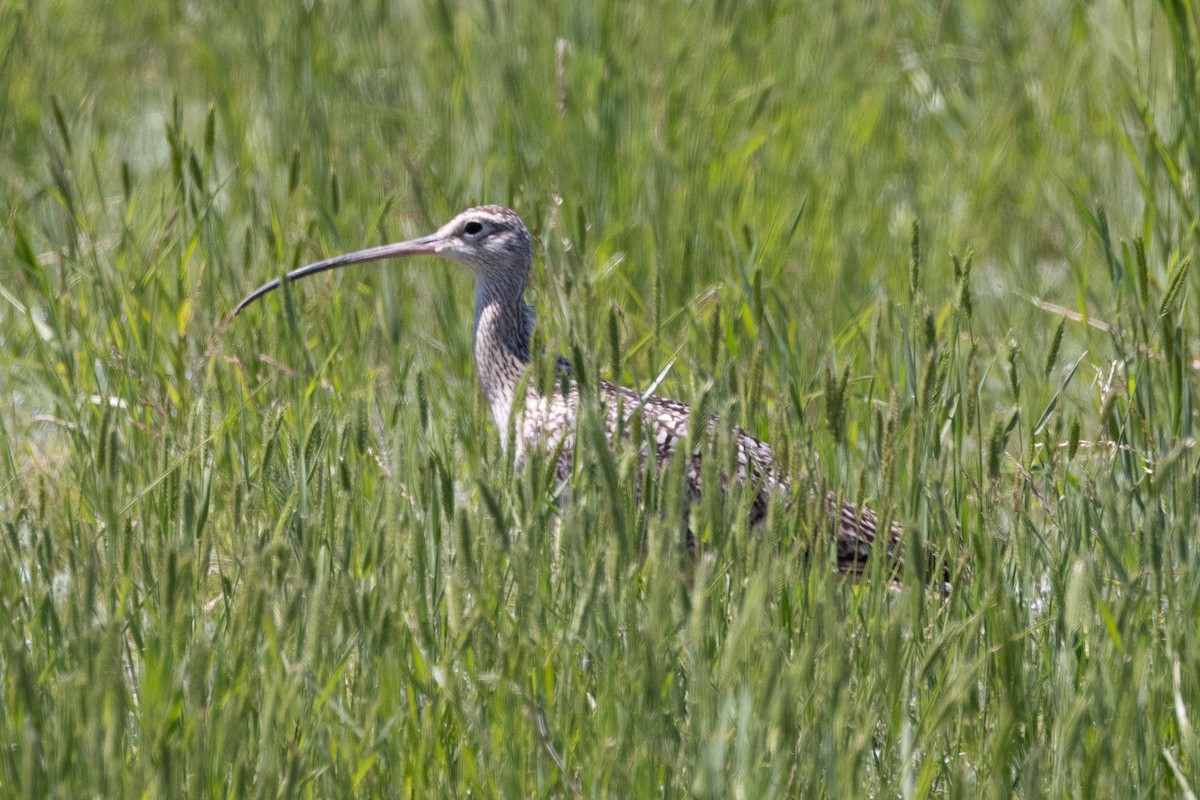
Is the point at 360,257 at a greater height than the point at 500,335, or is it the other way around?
the point at 360,257

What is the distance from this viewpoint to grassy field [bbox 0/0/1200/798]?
7.45 feet

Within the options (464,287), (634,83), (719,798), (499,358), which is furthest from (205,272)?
(719,798)

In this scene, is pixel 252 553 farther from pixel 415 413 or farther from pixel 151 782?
pixel 415 413

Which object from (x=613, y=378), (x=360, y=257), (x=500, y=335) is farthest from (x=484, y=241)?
(x=613, y=378)

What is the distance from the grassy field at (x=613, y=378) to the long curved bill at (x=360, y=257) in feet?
0.29

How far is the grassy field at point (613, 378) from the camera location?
2271 mm

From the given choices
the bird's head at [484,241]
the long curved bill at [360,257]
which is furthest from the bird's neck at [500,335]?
the long curved bill at [360,257]

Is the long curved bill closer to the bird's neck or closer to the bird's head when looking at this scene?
the bird's head

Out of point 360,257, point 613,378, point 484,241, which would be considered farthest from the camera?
point 484,241

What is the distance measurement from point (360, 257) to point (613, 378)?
2072 millimetres

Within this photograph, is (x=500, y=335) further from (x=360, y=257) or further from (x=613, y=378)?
(x=613, y=378)

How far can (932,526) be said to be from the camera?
314cm

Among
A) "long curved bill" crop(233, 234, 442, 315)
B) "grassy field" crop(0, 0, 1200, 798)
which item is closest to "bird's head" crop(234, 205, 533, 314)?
"long curved bill" crop(233, 234, 442, 315)

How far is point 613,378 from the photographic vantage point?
2617 millimetres
